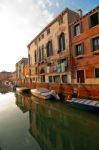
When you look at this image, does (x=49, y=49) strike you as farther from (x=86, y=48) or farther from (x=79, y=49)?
(x=86, y=48)

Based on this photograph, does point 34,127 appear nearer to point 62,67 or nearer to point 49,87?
point 49,87

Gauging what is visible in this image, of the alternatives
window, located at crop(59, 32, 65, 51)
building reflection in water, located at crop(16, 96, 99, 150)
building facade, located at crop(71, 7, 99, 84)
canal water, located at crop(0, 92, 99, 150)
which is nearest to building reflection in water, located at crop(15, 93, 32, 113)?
canal water, located at crop(0, 92, 99, 150)

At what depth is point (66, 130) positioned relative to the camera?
11.1 m

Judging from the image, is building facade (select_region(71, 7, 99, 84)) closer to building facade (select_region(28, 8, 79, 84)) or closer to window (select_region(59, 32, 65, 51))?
building facade (select_region(28, 8, 79, 84))

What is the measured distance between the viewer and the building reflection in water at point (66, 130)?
8.83 m

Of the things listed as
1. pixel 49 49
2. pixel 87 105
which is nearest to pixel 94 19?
pixel 87 105

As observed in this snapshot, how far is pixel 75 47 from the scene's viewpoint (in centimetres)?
2389

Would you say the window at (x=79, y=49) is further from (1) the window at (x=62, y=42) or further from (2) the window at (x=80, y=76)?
(1) the window at (x=62, y=42)

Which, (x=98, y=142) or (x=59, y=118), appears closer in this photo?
(x=98, y=142)

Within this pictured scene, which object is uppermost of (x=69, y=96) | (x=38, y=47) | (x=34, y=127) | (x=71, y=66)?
(x=38, y=47)

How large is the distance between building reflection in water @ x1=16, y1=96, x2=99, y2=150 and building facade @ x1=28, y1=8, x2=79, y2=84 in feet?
37.0

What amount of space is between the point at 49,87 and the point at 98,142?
17304mm

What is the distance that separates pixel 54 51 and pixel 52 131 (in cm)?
2051

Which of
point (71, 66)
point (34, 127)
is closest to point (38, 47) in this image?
point (71, 66)
